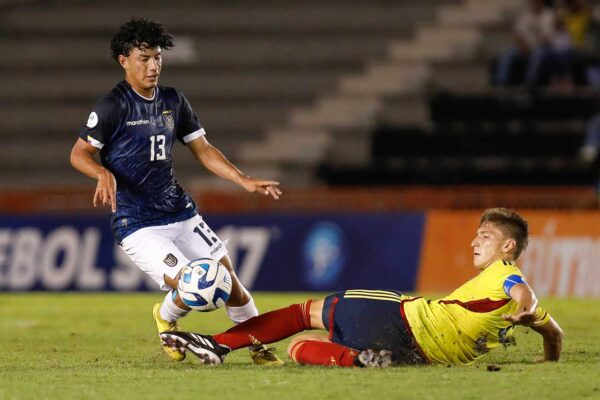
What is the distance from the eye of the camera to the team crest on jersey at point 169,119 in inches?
344

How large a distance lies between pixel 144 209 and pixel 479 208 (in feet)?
30.5

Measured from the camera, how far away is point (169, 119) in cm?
879

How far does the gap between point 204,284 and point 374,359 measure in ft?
3.76

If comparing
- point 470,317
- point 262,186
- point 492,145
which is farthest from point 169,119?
point 492,145

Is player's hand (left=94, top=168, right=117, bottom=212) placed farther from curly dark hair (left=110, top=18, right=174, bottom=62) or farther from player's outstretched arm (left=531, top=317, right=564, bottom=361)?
player's outstretched arm (left=531, top=317, right=564, bottom=361)

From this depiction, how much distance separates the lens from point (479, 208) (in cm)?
1736

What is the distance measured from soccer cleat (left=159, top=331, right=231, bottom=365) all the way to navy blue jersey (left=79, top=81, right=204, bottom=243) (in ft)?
3.09

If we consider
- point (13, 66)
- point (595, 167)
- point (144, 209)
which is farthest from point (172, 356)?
point (13, 66)

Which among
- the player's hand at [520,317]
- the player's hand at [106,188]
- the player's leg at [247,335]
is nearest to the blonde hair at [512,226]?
the player's hand at [520,317]

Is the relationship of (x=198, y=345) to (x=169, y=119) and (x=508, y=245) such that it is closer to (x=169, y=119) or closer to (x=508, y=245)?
(x=169, y=119)

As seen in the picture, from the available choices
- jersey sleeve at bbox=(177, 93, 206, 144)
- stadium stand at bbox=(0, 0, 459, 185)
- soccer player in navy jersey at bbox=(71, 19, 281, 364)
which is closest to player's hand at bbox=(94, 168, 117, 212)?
soccer player in navy jersey at bbox=(71, 19, 281, 364)

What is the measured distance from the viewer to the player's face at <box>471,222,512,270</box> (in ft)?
26.0

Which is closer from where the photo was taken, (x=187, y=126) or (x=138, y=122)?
(x=138, y=122)

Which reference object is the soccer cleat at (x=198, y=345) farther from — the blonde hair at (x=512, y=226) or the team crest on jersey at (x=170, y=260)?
the blonde hair at (x=512, y=226)
